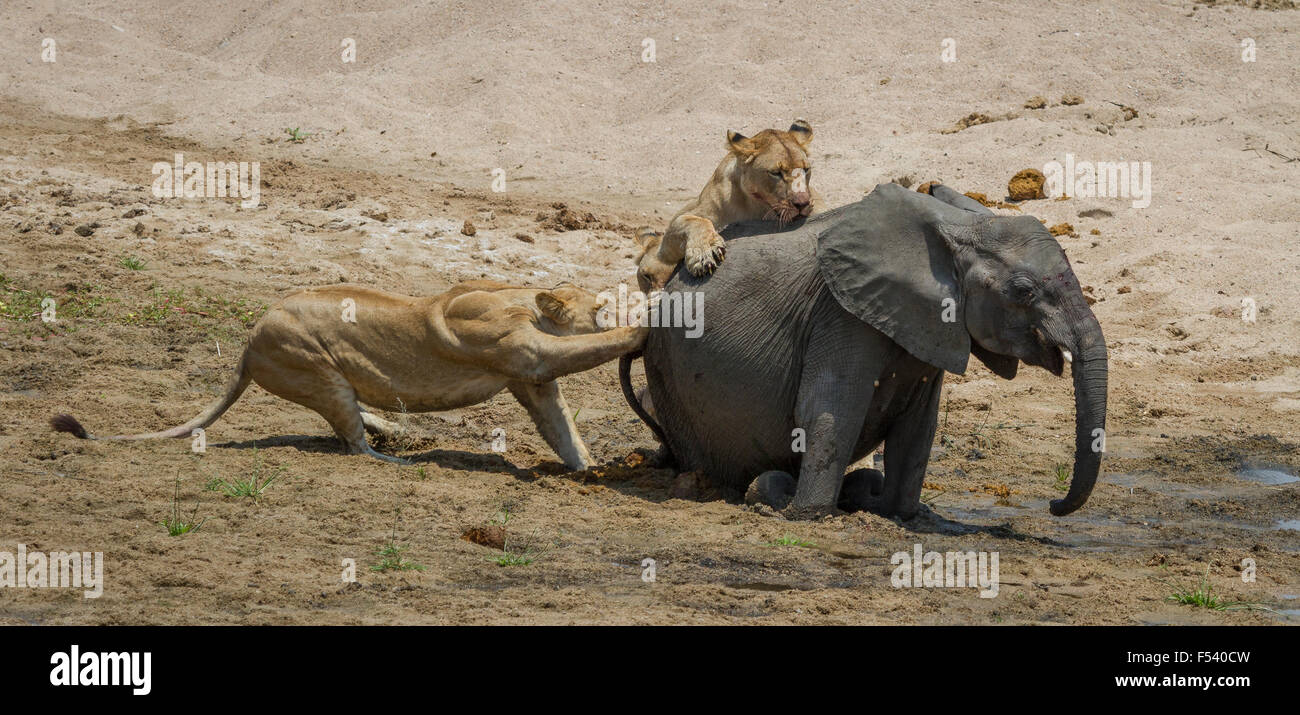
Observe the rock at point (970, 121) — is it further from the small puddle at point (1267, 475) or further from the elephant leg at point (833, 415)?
the elephant leg at point (833, 415)

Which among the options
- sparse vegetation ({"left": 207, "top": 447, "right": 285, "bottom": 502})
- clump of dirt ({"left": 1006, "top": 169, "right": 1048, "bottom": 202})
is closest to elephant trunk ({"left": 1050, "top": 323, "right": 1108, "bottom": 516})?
sparse vegetation ({"left": 207, "top": 447, "right": 285, "bottom": 502})

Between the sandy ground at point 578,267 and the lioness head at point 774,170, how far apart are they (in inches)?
71.7

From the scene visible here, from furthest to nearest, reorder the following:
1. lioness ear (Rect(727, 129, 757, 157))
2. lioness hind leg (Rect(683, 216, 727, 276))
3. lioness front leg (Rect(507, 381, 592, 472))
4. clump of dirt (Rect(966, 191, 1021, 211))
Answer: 1. clump of dirt (Rect(966, 191, 1021, 211))
2. lioness ear (Rect(727, 129, 757, 157))
3. lioness front leg (Rect(507, 381, 592, 472))
4. lioness hind leg (Rect(683, 216, 727, 276))

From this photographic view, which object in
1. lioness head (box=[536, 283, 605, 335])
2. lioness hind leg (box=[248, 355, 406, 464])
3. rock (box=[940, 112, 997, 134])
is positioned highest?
rock (box=[940, 112, 997, 134])

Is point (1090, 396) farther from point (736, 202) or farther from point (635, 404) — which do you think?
point (635, 404)

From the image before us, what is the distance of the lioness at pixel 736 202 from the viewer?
28.2 feet

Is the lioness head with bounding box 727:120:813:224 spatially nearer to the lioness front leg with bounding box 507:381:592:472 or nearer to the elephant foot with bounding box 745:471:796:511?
the elephant foot with bounding box 745:471:796:511

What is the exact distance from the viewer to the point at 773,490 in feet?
27.6

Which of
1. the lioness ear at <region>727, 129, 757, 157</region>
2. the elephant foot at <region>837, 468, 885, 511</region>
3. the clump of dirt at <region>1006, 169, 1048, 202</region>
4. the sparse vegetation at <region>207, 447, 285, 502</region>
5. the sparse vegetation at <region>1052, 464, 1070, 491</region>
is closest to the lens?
the sparse vegetation at <region>207, 447, 285, 502</region>

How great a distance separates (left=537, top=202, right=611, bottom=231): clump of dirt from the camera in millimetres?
15227

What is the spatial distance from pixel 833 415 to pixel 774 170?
1.74m

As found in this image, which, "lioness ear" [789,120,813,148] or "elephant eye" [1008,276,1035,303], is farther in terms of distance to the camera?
"lioness ear" [789,120,813,148]

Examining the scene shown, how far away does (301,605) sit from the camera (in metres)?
6.11

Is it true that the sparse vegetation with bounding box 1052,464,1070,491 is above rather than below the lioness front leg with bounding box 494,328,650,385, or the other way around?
below
